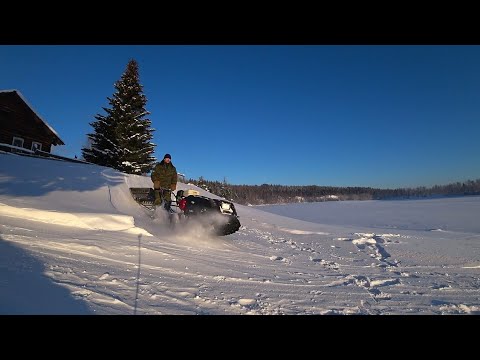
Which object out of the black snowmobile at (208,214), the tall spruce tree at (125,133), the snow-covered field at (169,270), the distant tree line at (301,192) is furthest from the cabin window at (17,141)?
the distant tree line at (301,192)

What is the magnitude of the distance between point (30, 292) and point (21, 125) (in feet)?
80.7

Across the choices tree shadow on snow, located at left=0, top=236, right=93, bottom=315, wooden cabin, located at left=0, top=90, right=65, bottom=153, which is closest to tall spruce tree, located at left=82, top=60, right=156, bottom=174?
wooden cabin, located at left=0, top=90, right=65, bottom=153

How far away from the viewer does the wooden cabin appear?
2067 cm

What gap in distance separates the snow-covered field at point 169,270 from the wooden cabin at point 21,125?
15.1m

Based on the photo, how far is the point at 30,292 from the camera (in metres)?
2.84

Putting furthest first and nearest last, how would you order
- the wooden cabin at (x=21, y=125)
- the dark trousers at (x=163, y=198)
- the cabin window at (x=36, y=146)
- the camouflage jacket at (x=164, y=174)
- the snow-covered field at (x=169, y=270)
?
1. the cabin window at (x=36, y=146)
2. the wooden cabin at (x=21, y=125)
3. the camouflage jacket at (x=164, y=174)
4. the dark trousers at (x=163, y=198)
5. the snow-covered field at (x=169, y=270)

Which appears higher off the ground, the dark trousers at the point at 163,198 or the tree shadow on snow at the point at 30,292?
the dark trousers at the point at 163,198

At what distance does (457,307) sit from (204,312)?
148 inches

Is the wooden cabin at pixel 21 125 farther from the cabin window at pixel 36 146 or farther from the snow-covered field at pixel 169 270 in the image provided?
the snow-covered field at pixel 169 270

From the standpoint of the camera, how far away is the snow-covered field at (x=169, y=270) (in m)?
3.20

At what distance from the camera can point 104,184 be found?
33.9ft

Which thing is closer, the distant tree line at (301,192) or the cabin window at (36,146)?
the cabin window at (36,146)
